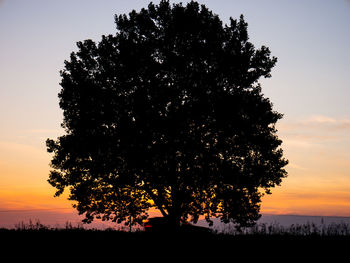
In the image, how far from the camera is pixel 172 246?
15766 mm

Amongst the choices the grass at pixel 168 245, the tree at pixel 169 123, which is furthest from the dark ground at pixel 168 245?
the tree at pixel 169 123

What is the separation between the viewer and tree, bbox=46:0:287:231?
24.4 meters

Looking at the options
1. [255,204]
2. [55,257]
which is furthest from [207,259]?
[255,204]

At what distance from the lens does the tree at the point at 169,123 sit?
2438 cm

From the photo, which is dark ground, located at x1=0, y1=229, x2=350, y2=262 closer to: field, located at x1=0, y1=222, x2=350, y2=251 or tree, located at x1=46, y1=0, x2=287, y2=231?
field, located at x1=0, y1=222, x2=350, y2=251

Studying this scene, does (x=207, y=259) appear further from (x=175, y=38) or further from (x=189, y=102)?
(x=175, y=38)

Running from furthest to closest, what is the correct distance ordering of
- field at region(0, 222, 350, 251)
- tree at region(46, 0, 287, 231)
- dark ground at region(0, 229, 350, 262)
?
tree at region(46, 0, 287, 231), field at region(0, 222, 350, 251), dark ground at region(0, 229, 350, 262)

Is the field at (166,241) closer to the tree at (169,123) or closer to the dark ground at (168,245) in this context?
the dark ground at (168,245)

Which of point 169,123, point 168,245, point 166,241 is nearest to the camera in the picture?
point 168,245

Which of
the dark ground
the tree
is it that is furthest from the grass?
the tree

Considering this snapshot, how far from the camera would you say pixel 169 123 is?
78.9 ft

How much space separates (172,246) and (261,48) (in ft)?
53.0

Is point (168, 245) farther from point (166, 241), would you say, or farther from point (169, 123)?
point (169, 123)

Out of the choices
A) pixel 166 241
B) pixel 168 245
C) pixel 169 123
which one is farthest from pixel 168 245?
pixel 169 123
